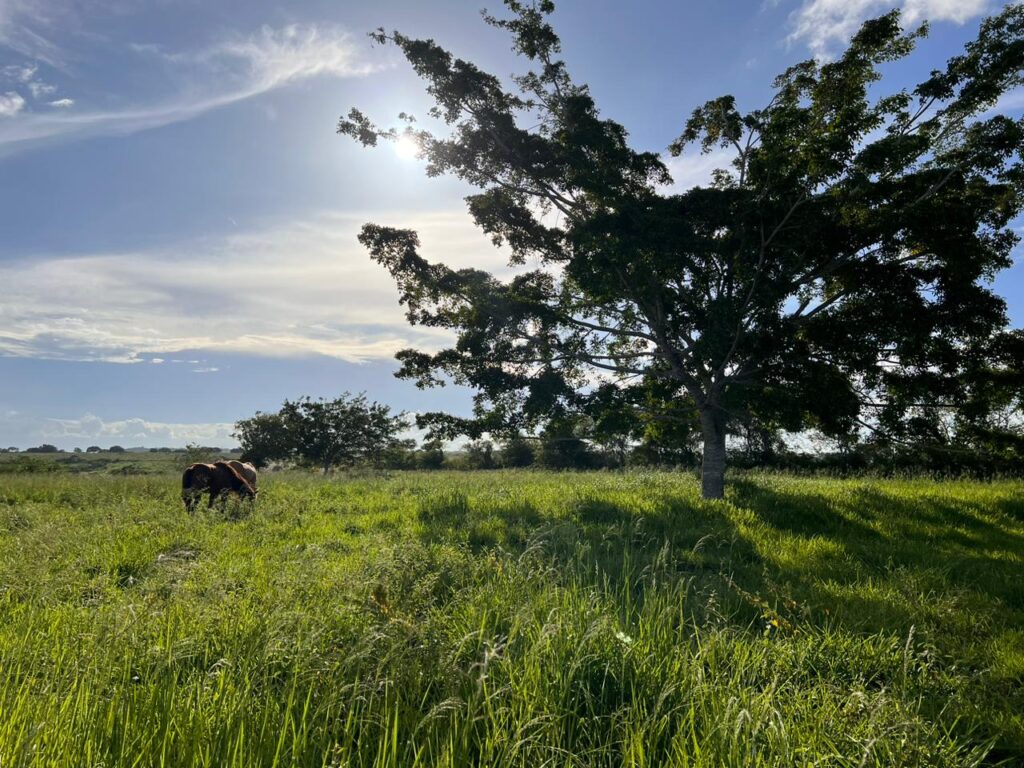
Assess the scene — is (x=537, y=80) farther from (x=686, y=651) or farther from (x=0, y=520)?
(x=0, y=520)

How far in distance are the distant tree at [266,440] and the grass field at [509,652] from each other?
4192cm

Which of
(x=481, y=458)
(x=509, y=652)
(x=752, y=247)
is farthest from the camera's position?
(x=481, y=458)

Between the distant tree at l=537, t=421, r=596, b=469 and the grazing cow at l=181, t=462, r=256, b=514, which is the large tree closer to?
the grazing cow at l=181, t=462, r=256, b=514

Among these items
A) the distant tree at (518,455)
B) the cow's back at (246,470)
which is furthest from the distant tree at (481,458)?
the cow's back at (246,470)

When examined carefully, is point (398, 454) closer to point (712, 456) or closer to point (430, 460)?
point (430, 460)

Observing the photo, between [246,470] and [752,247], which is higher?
[752,247]

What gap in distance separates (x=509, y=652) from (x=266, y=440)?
→ 50.6m

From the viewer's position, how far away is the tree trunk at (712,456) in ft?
41.5

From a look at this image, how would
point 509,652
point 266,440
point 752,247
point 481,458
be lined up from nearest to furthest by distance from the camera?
1. point 509,652
2. point 752,247
3. point 266,440
4. point 481,458

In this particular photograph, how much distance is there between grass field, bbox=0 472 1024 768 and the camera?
2527 millimetres

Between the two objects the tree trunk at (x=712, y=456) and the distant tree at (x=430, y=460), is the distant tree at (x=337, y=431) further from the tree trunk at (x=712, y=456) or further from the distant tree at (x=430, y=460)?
the tree trunk at (x=712, y=456)

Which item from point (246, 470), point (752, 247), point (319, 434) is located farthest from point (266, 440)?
point (752, 247)


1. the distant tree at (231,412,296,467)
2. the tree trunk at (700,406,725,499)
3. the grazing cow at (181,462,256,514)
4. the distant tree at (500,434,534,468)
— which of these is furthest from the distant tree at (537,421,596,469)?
the grazing cow at (181,462,256,514)

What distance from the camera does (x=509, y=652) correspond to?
3.24m
